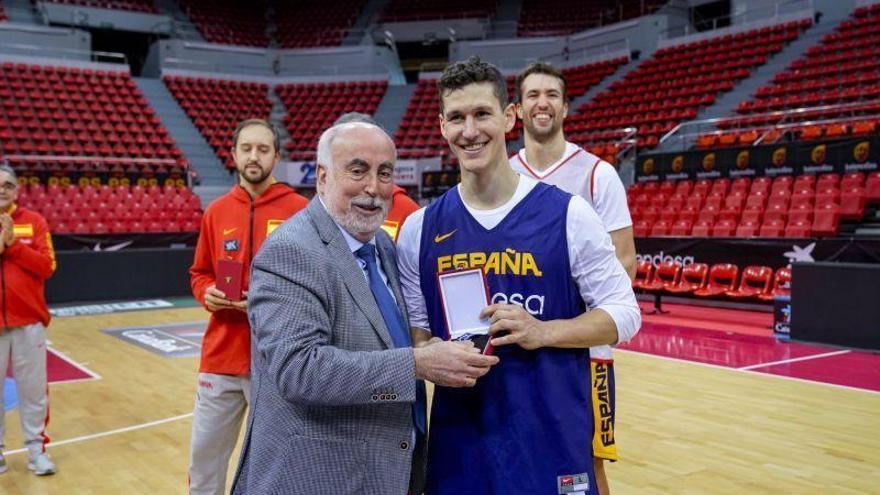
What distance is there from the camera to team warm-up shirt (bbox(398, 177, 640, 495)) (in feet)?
5.98

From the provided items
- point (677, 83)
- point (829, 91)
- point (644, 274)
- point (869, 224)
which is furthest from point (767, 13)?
point (644, 274)

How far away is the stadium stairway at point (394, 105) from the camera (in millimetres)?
24159

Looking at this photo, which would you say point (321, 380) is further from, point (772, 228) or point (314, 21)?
point (314, 21)

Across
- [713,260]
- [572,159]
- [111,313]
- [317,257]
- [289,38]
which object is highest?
[289,38]

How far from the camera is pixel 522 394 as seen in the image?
1834 millimetres

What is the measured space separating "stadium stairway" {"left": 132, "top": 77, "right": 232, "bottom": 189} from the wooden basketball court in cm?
1396

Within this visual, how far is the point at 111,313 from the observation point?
11.8 metres

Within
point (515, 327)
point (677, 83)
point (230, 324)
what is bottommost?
point (230, 324)

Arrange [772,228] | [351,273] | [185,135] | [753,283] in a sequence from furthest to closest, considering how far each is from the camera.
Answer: [185,135] < [772,228] < [753,283] < [351,273]

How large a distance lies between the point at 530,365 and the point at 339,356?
1.58 feet

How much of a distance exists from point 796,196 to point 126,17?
73.8ft

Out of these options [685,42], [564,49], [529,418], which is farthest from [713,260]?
[564,49]

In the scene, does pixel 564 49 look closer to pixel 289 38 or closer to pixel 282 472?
pixel 289 38

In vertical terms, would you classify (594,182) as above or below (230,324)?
above
